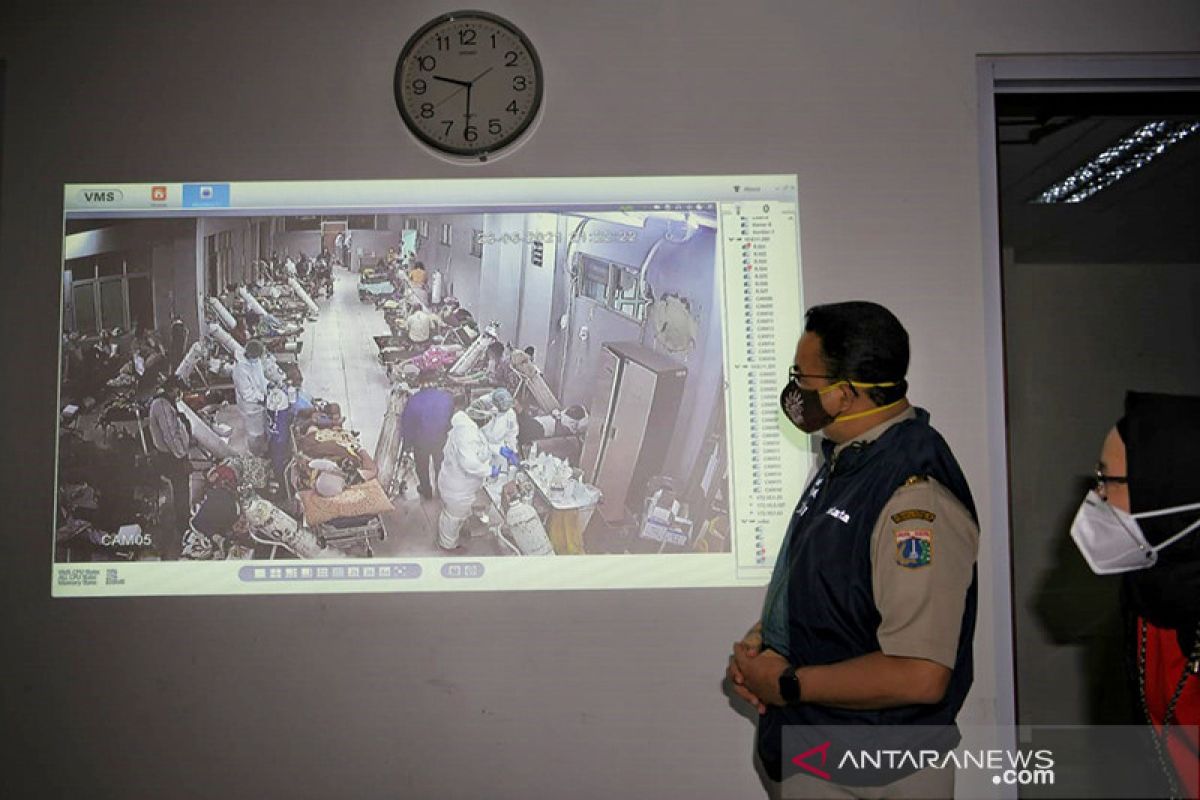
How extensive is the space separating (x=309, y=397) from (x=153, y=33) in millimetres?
1108

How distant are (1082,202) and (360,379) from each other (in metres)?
2.11

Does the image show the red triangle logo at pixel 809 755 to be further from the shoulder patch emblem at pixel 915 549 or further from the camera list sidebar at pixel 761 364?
the camera list sidebar at pixel 761 364

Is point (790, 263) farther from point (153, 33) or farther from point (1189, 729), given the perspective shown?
point (153, 33)

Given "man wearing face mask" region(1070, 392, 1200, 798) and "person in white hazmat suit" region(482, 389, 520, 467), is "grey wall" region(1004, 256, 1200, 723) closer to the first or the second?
"man wearing face mask" region(1070, 392, 1200, 798)

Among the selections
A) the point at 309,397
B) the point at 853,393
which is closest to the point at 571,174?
the point at 309,397

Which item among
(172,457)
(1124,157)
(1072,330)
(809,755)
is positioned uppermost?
(1124,157)

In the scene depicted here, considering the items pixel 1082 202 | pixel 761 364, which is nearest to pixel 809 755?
pixel 761 364

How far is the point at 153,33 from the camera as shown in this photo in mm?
2510

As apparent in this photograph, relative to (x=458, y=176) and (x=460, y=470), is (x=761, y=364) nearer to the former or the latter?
(x=460, y=470)

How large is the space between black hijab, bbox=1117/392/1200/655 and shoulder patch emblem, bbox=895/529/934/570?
47 cm

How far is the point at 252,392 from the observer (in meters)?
2.42

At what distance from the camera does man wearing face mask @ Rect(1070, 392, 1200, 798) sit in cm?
159

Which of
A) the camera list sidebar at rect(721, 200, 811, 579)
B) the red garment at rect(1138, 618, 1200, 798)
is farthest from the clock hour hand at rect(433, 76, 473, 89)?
the red garment at rect(1138, 618, 1200, 798)

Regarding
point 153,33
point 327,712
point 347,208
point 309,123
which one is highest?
point 153,33
